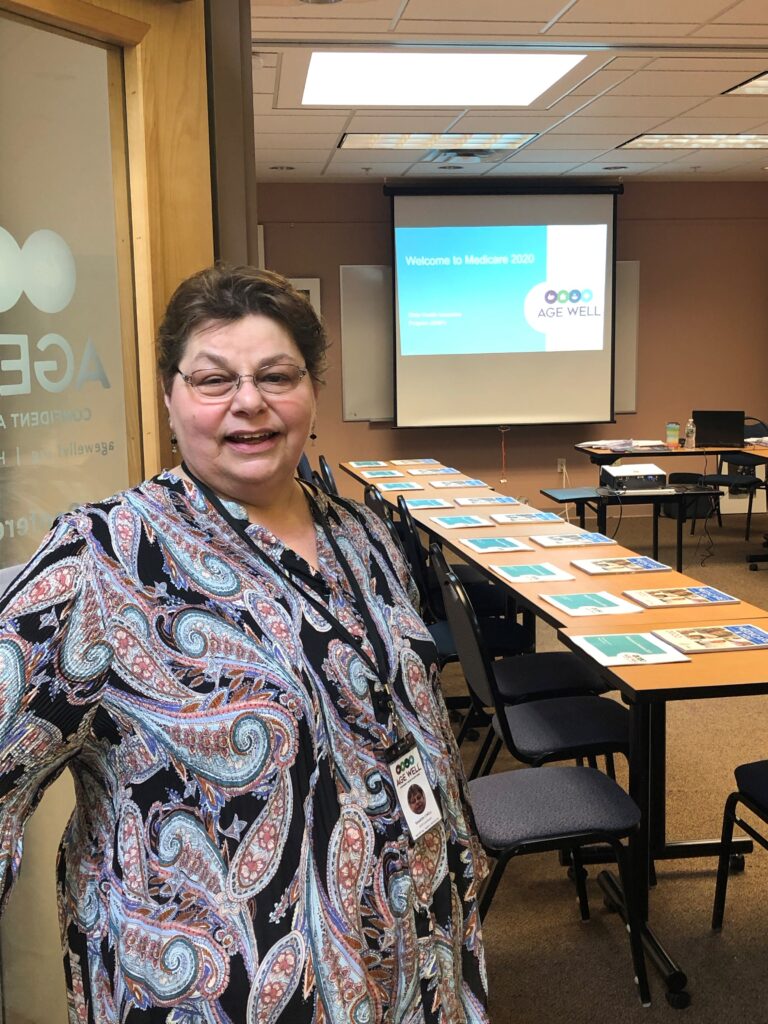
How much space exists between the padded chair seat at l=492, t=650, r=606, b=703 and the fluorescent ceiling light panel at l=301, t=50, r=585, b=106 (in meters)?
3.45

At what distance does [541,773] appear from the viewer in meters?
2.36

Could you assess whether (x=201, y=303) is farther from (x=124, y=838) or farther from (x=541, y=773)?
(x=541, y=773)

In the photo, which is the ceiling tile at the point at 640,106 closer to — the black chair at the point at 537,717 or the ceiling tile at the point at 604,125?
the ceiling tile at the point at 604,125

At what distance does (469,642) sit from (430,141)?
5.41 m

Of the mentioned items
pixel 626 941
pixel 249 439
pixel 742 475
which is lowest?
pixel 626 941

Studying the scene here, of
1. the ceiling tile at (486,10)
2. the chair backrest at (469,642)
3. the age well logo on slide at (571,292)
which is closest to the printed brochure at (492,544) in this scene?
the chair backrest at (469,642)

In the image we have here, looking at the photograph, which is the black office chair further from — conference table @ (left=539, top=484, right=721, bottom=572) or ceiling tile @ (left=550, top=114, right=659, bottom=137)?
ceiling tile @ (left=550, top=114, right=659, bottom=137)

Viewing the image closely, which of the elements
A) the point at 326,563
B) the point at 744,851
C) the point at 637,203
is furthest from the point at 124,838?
the point at 637,203

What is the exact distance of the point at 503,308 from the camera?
347 inches

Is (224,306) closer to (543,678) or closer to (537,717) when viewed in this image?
(537,717)

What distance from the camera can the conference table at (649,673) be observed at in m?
2.16

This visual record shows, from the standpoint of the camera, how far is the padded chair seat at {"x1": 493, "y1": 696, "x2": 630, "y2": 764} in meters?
2.51

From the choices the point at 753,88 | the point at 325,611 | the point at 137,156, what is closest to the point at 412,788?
the point at 325,611

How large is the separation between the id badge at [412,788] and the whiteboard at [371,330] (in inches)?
303
